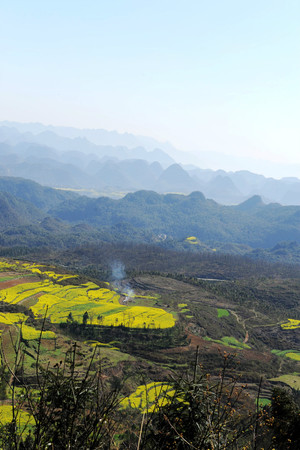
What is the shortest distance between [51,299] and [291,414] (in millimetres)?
56597

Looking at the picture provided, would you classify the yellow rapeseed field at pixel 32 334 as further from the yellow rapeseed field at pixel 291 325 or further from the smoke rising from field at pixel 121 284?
the yellow rapeseed field at pixel 291 325

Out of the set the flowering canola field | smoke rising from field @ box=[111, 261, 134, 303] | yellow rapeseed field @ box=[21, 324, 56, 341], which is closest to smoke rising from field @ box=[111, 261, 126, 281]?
smoke rising from field @ box=[111, 261, 134, 303]

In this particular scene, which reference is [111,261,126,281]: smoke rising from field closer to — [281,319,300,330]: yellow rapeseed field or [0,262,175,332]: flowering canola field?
[0,262,175,332]: flowering canola field

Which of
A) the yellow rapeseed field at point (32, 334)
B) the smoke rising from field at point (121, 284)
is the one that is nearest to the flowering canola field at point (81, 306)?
the yellow rapeseed field at point (32, 334)

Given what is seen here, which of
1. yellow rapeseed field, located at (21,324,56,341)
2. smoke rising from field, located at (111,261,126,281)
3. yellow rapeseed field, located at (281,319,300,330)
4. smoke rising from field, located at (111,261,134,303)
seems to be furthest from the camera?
smoke rising from field, located at (111,261,126,281)

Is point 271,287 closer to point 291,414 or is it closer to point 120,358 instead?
→ point 120,358

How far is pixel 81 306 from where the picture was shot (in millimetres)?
69188

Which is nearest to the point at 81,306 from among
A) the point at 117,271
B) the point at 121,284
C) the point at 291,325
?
the point at 121,284

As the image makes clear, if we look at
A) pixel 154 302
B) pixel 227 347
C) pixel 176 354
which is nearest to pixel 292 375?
pixel 227 347

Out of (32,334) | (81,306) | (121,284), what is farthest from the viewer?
(121,284)

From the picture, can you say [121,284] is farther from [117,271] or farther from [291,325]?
[291,325]

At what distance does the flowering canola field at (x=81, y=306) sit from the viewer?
62.8 metres

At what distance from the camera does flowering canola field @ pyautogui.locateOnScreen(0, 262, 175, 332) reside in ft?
206

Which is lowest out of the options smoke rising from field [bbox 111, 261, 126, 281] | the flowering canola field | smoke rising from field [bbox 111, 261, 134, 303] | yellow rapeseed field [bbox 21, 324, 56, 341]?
smoke rising from field [bbox 111, 261, 126, 281]
